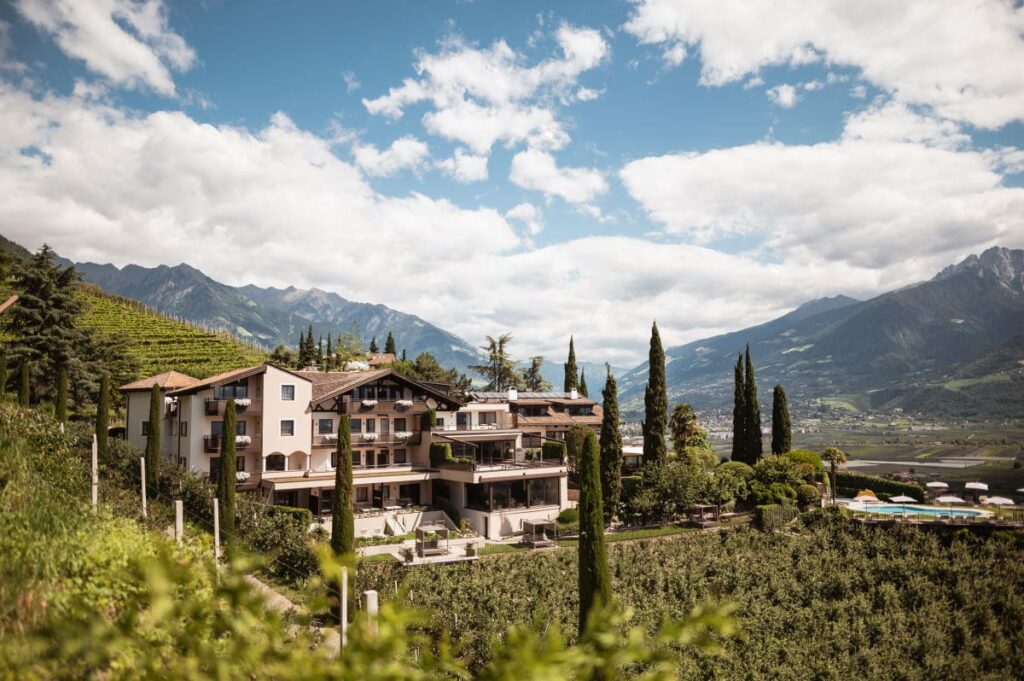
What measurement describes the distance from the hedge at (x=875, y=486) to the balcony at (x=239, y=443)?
46004mm

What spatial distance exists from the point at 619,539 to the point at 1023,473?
4852 inches

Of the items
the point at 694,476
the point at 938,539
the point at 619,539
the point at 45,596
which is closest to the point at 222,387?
the point at 619,539

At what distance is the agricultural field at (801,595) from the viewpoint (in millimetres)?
22484

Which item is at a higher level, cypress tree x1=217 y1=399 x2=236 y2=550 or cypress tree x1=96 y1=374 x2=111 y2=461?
cypress tree x1=96 y1=374 x2=111 y2=461

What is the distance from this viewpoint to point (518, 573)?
90.9ft

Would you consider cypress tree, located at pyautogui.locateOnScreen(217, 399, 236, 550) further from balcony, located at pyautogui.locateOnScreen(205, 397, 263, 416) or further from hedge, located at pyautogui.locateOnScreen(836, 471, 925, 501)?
hedge, located at pyautogui.locateOnScreen(836, 471, 925, 501)

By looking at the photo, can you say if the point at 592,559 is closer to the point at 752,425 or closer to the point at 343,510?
the point at 343,510

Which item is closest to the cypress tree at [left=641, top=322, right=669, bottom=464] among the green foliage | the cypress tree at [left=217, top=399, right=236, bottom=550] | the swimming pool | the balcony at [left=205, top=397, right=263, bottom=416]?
the swimming pool

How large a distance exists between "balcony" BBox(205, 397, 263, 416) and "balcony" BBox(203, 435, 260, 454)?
4.50ft

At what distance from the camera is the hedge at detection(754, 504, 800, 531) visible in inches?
1459

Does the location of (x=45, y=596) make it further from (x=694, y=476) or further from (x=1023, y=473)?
A: (x=1023, y=473)

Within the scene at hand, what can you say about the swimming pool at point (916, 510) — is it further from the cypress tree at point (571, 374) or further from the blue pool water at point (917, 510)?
the cypress tree at point (571, 374)

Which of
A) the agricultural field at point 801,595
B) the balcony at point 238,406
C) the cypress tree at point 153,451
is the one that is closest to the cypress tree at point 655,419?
the agricultural field at point 801,595

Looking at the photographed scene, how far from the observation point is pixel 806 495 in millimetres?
41688
